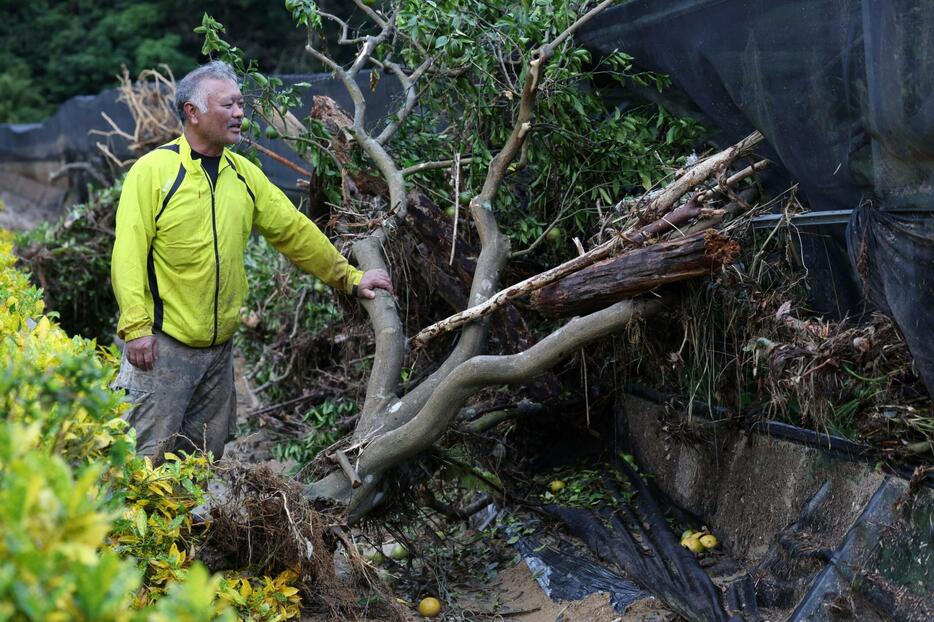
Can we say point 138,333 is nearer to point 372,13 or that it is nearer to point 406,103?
point 406,103

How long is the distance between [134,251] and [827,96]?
9.10 feet

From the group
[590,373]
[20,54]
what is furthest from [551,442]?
[20,54]

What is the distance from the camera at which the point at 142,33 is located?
73.9 ft

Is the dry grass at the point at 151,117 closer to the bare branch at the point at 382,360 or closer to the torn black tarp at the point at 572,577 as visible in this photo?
the bare branch at the point at 382,360

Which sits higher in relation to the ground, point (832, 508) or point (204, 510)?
point (204, 510)

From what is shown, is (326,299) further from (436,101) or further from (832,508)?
(832,508)

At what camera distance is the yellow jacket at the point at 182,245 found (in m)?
4.07

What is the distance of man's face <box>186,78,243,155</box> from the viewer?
13.9ft

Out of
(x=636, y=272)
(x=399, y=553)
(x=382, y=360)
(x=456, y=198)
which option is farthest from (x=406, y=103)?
(x=399, y=553)

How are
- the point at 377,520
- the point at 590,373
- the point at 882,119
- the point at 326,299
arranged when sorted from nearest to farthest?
the point at 882,119 < the point at 377,520 < the point at 590,373 < the point at 326,299

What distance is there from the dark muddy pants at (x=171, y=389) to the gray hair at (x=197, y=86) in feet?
3.29

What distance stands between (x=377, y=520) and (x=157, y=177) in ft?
5.74

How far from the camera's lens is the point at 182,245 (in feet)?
13.7

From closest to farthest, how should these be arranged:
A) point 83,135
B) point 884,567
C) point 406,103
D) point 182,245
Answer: point 884,567 < point 182,245 < point 406,103 < point 83,135
